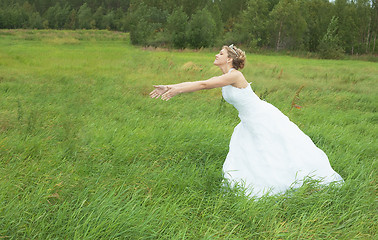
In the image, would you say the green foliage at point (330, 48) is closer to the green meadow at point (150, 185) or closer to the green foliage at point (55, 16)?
the green meadow at point (150, 185)

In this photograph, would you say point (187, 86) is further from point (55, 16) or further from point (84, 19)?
point (55, 16)

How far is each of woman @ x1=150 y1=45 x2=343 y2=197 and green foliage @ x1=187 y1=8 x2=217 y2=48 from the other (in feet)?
128

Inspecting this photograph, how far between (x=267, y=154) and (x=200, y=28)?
40252 mm

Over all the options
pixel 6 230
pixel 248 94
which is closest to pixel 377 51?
pixel 248 94

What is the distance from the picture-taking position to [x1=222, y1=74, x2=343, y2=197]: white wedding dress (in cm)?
407

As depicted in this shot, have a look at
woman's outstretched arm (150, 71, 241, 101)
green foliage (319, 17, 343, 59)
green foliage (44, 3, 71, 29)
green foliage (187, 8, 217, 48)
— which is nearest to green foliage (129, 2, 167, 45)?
green foliage (187, 8, 217, 48)

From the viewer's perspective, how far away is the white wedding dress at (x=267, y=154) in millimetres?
4066

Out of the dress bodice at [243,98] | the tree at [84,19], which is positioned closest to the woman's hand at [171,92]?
the dress bodice at [243,98]

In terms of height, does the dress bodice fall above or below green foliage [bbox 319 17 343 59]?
above

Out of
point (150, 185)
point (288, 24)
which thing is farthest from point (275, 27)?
point (150, 185)

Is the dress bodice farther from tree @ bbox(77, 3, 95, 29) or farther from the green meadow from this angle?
tree @ bbox(77, 3, 95, 29)

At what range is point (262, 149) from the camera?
13.9 feet

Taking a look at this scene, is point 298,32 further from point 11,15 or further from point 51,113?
point 11,15

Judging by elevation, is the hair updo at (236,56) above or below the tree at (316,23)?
above
